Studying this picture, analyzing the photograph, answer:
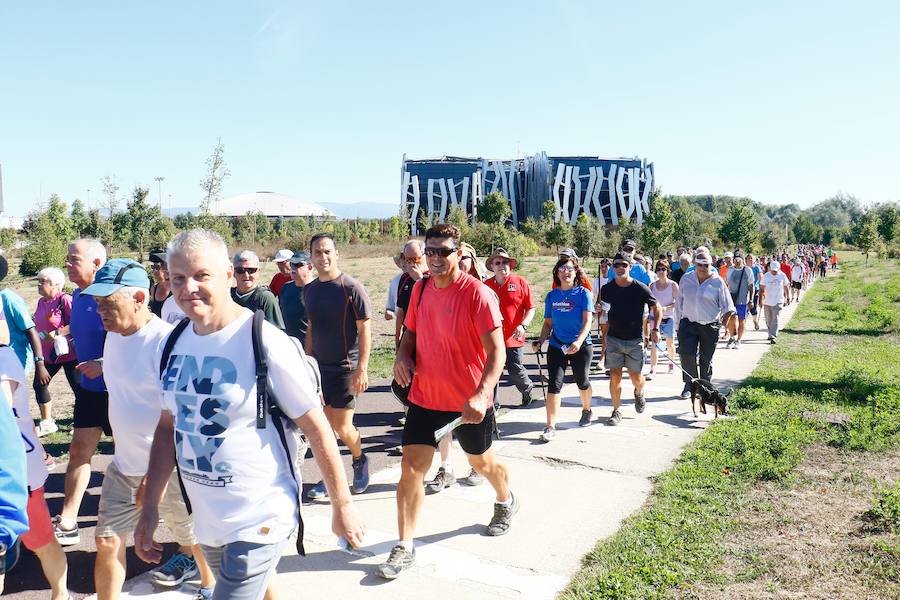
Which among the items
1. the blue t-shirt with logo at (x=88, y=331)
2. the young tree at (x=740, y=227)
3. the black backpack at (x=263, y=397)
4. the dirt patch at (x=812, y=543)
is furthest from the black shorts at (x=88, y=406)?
the young tree at (x=740, y=227)

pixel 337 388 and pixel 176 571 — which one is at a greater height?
pixel 337 388

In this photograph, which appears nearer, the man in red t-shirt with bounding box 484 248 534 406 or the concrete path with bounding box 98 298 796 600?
the concrete path with bounding box 98 298 796 600

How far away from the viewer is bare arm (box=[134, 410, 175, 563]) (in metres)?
2.67

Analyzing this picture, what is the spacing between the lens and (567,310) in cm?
702

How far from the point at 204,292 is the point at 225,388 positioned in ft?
1.15

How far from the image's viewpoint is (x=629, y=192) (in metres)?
90.2

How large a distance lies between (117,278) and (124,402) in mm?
601

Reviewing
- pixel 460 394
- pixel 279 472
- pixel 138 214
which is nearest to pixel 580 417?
pixel 460 394

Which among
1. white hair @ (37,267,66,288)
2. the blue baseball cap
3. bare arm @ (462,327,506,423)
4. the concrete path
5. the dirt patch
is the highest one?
the blue baseball cap

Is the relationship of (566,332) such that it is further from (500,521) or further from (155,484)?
(155,484)

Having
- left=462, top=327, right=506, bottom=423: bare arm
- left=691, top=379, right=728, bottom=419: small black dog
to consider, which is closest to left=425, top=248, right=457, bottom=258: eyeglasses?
left=462, top=327, right=506, bottom=423: bare arm

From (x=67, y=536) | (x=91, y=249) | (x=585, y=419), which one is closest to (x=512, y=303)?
(x=585, y=419)

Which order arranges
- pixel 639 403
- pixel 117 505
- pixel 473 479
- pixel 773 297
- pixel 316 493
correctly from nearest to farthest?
1. pixel 117 505
2. pixel 316 493
3. pixel 473 479
4. pixel 639 403
5. pixel 773 297

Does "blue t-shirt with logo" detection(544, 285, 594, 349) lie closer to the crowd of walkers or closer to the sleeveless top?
the crowd of walkers
